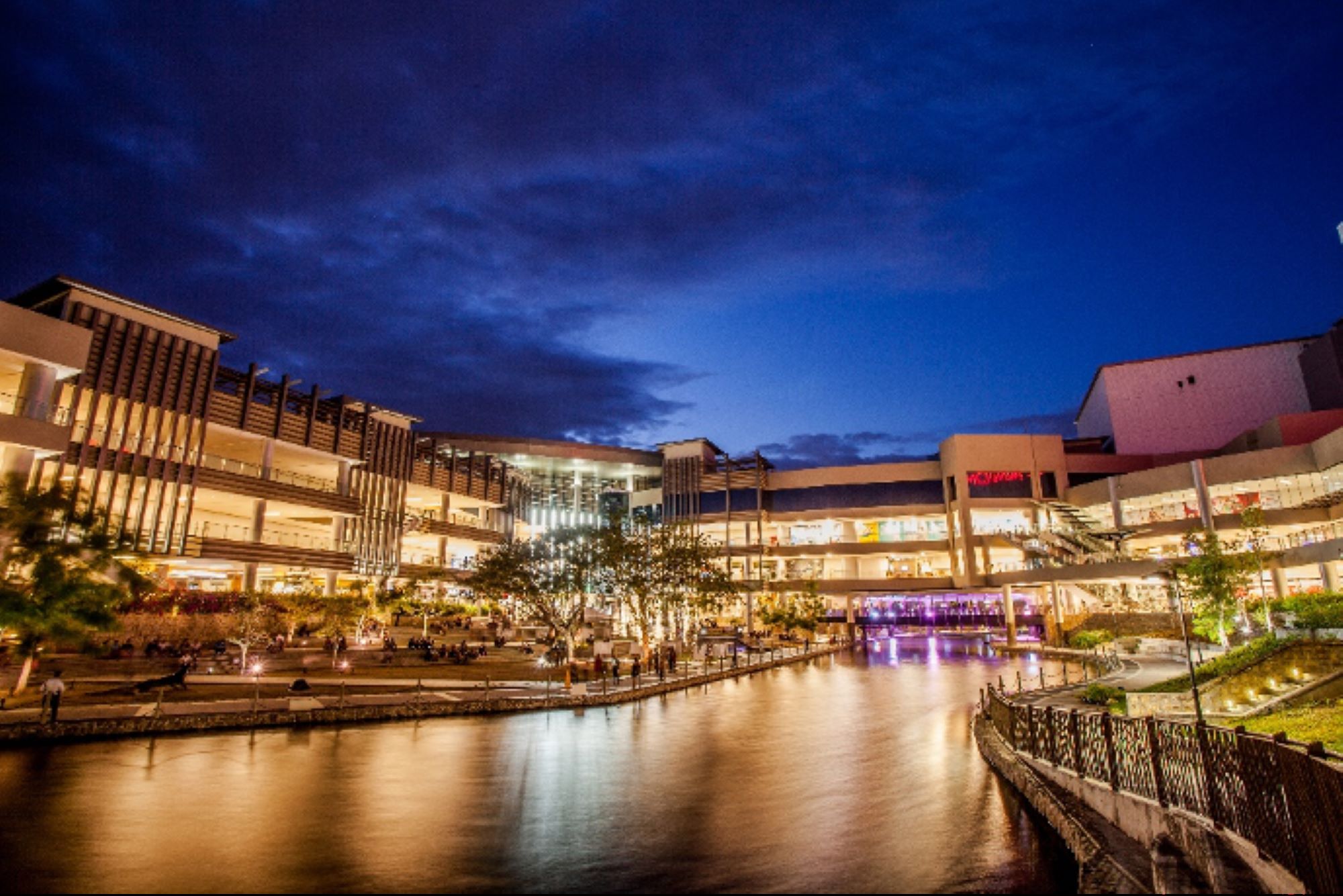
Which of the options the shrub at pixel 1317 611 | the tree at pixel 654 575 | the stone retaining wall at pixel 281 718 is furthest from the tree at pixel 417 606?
the shrub at pixel 1317 611

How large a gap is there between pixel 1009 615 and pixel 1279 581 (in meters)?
21.1

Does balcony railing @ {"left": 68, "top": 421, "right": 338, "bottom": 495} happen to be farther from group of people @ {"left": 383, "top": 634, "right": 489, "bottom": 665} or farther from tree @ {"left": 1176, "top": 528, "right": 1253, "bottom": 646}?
tree @ {"left": 1176, "top": 528, "right": 1253, "bottom": 646}

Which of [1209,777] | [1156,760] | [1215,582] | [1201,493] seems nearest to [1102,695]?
[1156,760]

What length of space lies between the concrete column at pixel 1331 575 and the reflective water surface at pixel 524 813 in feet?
118

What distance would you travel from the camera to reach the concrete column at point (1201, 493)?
5438cm

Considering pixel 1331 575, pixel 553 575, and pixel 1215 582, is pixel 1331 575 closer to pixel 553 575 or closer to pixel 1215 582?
pixel 1215 582

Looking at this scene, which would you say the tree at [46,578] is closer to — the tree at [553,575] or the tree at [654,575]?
A: the tree at [553,575]

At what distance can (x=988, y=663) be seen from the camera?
152ft

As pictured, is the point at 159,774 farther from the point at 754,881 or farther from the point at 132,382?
the point at 132,382

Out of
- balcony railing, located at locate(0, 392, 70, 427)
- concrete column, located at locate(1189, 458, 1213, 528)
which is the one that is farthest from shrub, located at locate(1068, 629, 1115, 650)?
balcony railing, located at locate(0, 392, 70, 427)

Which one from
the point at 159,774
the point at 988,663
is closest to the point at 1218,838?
the point at 159,774

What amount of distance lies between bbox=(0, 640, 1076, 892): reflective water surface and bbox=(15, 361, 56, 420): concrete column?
30.5m

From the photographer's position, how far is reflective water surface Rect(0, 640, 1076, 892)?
884 cm

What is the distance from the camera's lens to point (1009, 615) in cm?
6419
